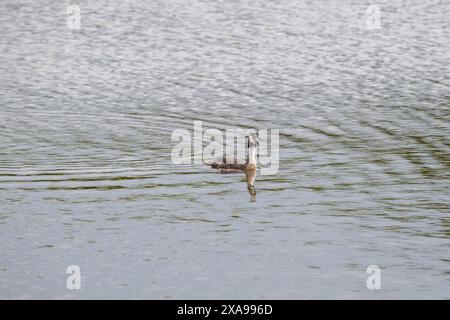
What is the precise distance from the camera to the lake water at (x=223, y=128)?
40.0ft

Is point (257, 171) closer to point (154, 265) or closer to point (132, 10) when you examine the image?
point (154, 265)

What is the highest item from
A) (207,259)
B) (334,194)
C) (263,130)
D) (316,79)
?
(316,79)

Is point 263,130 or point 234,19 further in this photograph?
point 234,19

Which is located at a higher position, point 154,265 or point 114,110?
point 114,110

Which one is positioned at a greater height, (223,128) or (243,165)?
(223,128)

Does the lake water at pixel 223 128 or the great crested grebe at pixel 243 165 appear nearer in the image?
the lake water at pixel 223 128

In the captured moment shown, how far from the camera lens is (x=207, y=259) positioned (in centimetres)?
1245

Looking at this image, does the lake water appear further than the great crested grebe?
No

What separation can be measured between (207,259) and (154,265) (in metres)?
0.65

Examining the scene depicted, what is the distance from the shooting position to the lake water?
12.2m

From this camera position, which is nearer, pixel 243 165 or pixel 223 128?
pixel 243 165

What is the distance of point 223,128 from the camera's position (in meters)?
19.8
